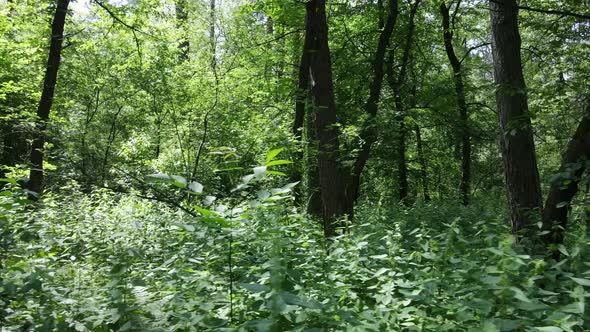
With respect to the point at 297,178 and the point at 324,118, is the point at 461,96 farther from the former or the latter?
the point at 324,118

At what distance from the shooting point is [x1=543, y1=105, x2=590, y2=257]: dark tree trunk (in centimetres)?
345

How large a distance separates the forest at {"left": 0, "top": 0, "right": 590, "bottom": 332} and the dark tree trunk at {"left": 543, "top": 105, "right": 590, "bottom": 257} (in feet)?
0.07

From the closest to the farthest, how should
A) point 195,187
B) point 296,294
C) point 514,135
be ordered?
point 195,187 → point 296,294 → point 514,135

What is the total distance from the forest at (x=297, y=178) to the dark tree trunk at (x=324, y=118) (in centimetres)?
3

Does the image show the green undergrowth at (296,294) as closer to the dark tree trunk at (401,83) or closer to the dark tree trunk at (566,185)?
the dark tree trunk at (566,185)

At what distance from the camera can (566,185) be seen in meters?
3.45

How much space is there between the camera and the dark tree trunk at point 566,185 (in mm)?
3451

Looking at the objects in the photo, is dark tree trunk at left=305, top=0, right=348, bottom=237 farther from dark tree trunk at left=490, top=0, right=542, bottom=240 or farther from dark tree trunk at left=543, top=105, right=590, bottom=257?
dark tree trunk at left=543, top=105, right=590, bottom=257

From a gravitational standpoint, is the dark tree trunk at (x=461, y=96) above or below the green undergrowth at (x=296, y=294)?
above

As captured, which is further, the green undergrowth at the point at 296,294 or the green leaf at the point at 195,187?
the green undergrowth at the point at 296,294

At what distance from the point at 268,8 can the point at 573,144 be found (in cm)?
810

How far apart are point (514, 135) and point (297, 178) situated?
5447 mm

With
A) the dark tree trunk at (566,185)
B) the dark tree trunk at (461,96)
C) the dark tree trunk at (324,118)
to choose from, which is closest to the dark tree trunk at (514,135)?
the dark tree trunk at (566,185)

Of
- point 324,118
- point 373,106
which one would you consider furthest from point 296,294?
point 373,106
